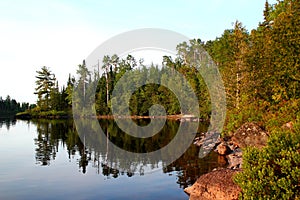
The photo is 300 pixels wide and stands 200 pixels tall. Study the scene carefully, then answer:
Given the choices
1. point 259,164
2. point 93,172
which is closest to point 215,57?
point 93,172

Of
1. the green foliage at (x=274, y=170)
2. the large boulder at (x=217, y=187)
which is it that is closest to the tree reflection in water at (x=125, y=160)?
the large boulder at (x=217, y=187)

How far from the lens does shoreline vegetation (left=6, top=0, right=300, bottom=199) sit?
9367 millimetres

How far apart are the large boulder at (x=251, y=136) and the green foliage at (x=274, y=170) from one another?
38.0 ft

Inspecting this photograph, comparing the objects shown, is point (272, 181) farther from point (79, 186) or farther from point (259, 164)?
point (79, 186)

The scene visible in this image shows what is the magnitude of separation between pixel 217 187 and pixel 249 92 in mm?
21375

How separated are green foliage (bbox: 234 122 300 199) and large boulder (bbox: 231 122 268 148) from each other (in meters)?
11.6

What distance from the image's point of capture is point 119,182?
1728 centimetres

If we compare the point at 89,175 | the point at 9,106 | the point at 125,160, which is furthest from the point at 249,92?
the point at 9,106

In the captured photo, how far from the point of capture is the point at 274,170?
945cm

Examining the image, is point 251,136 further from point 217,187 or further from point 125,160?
point 217,187

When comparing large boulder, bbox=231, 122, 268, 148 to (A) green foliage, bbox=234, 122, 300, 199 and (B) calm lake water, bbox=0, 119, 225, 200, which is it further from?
(A) green foliage, bbox=234, 122, 300, 199

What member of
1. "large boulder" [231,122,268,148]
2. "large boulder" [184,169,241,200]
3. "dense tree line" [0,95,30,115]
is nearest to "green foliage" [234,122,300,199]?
"large boulder" [184,169,241,200]

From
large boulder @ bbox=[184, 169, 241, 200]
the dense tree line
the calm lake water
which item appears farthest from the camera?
the dense tree line

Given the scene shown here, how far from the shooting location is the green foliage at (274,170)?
8.84m
